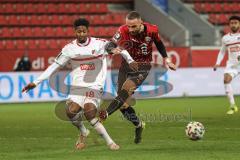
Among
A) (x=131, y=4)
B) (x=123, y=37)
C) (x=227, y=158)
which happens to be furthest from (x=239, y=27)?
(x=131, y=4)

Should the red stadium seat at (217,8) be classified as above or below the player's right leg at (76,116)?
below

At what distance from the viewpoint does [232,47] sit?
1728cm

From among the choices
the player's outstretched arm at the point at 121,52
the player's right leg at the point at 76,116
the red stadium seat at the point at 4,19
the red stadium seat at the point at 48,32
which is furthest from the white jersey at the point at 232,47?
the red stadium seat at the point at 4,19

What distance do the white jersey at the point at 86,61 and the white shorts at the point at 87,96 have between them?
92 mm

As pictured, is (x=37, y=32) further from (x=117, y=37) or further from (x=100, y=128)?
(x=100, y=128)

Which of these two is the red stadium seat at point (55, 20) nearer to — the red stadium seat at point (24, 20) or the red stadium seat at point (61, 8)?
the red stadium seat at point (61, 8)

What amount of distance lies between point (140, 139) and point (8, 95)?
522 inches

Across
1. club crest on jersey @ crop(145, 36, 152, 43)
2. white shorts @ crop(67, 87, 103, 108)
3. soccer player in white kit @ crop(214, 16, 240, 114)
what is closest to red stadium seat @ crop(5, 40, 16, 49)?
soccer player in white kit @ crop(214, 16, 240, 114)

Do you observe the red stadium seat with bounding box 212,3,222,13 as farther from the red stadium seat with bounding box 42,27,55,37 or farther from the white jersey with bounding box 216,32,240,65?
the white jersey with bounding box 216,32,240,65

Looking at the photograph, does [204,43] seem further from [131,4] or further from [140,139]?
[140,139]

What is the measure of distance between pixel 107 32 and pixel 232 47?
42.2 feet

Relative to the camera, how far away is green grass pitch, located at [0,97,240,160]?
9023mm

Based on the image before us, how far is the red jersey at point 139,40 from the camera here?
10742 mm

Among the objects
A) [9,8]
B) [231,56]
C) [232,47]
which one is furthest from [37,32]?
[232,47]
